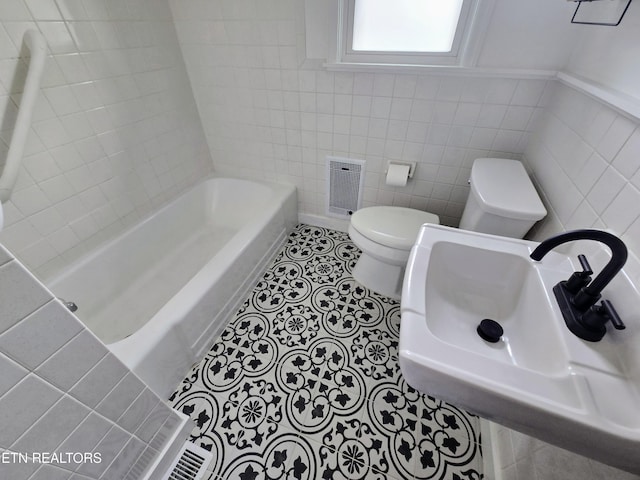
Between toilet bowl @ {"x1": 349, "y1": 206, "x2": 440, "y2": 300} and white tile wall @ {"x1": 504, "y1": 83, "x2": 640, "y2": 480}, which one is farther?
toilet bowl @ {"x1": 349, "y1": 206, "x2": 440, "y2": 300}

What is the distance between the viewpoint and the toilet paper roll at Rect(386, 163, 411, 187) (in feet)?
4.95

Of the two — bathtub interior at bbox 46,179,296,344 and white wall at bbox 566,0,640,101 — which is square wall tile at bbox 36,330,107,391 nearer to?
bathtub interior at bbox 46,179,296,344

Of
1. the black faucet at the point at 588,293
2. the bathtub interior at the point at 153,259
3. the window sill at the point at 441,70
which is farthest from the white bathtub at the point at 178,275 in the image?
the black faucet at the point at 588,293

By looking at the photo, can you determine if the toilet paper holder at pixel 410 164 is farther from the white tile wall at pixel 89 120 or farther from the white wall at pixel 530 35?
the white tile wall at pixel 89 120

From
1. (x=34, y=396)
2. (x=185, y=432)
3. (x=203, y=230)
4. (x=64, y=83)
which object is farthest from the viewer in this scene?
(x=203, y=230)

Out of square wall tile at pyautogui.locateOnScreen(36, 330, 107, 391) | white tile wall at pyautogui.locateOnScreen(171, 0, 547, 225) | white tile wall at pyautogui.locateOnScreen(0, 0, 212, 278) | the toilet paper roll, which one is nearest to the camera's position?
square wall tile at pyautogui.locateOnScreen(36, 330, 107, 391)

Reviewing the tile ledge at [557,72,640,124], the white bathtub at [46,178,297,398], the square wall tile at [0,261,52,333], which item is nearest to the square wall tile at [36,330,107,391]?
the square wall tile at [0,261,52,333]

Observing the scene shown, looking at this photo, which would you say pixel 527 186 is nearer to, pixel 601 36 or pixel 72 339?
pixel 601 36

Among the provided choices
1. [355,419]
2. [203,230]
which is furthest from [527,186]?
[203,230]

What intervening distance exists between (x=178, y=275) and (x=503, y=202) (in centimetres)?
170

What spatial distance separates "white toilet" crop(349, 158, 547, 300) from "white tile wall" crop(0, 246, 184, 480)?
1.10 m

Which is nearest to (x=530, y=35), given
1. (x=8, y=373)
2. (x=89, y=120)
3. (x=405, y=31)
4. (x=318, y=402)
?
(x=405, y=31)

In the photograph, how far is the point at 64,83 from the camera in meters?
1.13

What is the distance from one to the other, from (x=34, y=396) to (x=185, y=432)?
667 mm
